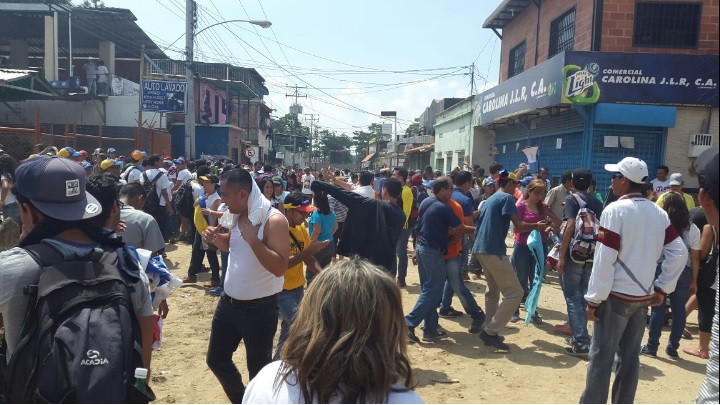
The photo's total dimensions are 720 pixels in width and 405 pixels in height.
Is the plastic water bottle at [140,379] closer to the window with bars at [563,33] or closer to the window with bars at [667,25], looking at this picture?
the window with bars at [667,25]

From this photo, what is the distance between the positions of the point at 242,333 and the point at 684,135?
10.8 m

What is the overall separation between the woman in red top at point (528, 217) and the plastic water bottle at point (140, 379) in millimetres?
5413

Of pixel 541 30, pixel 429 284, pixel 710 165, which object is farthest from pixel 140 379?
pixel 541 30

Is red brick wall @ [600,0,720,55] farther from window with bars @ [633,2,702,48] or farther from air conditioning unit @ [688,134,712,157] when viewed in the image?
air conditioning unit @ [688,134,712,157]

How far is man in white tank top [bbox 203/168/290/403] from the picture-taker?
3588mm

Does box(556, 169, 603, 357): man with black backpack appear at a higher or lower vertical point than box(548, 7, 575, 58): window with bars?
lower

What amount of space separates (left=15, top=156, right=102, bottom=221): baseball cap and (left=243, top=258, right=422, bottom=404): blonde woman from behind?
110 centimetres

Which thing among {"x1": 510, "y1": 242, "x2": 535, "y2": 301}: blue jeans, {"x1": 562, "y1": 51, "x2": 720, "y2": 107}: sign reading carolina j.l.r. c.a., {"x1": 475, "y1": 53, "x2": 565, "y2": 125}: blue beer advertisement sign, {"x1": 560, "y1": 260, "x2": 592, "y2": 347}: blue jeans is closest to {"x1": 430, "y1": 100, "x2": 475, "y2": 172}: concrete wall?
{"x1": 475, "y1": 53, "x2": 565, "y2": 125}: blue beer advertisement sign

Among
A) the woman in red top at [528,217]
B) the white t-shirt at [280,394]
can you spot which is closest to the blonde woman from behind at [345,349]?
the white t-shirt at [280,394]

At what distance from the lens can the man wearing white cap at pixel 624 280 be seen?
3.84 meters

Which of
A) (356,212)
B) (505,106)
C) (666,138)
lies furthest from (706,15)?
(356,212)

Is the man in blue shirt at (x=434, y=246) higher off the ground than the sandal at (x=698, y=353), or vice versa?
the man in blue shirt at (x=434, y=246)

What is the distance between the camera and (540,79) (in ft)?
42.5

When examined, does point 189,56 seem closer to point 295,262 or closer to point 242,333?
point 295,262
